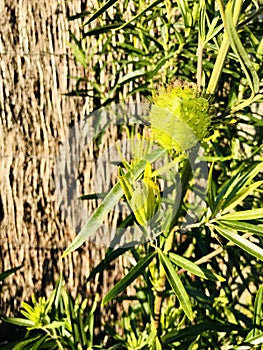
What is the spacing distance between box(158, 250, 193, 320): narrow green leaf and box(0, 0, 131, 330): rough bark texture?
0.79 m

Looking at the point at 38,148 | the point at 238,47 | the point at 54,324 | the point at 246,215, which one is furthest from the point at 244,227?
the point at 38,148

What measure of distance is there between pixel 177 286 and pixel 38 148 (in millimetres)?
899

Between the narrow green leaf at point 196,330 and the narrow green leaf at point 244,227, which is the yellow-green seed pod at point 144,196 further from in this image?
the narrow green leaf at point 196,330

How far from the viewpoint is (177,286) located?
2.21 feet

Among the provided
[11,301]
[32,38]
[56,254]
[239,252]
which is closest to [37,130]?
[32,38]

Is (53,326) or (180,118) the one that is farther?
(53,326)

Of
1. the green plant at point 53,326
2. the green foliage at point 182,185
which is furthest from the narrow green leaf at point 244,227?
the green plant at point 53,326

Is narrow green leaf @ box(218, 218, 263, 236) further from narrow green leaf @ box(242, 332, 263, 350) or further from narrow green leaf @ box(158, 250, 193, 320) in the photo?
narrow green leaf @ box(242, 332, 263, 350)

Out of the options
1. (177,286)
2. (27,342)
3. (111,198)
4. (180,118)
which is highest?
(180,118)

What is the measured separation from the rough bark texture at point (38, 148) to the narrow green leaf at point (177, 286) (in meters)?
0.79

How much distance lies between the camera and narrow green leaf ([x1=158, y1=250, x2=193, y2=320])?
25.7 inches

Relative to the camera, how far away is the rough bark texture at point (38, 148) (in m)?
1.40

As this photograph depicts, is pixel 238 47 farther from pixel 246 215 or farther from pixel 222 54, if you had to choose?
pixel 246 215

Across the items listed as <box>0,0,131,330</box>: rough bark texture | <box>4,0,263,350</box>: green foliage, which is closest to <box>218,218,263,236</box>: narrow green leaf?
<box>4,0,263,350</box>: green foliage
